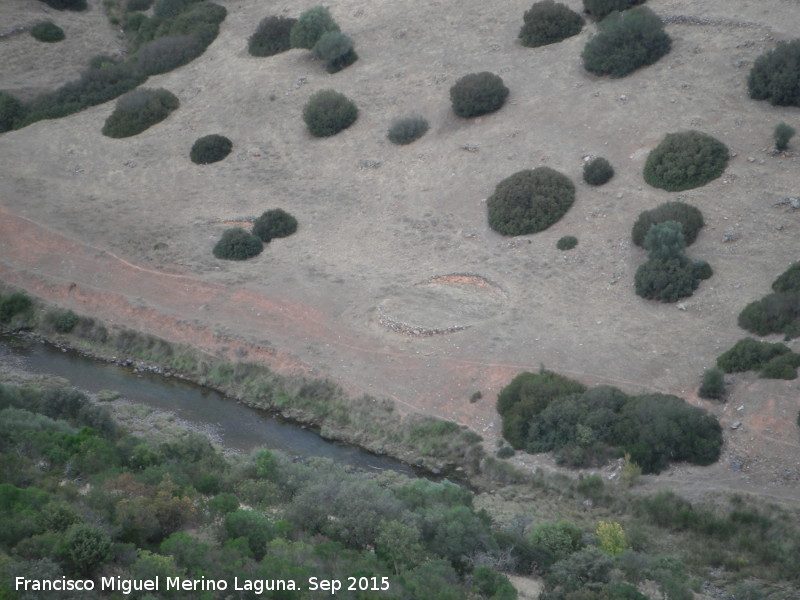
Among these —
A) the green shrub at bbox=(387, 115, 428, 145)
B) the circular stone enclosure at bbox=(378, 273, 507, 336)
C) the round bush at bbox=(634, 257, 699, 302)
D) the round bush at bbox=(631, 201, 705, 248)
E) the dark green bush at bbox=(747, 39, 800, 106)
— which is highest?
the dark green bush at bbox=(747, 39, 800, 106)

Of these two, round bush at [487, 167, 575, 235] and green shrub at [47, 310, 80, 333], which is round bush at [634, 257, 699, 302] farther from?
green shrub at [47, 310, 80, 333]

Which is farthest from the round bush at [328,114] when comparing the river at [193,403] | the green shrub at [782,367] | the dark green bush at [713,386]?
the green shrub at [782,367]

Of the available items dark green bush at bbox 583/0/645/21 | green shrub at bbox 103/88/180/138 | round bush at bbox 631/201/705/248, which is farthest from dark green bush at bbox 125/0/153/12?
round bush at bbox 631/201/705/248

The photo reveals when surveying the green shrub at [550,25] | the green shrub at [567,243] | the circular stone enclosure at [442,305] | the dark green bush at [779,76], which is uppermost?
the dark green bush at [779,76]

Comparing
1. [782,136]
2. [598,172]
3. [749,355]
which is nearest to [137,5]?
[598,172]

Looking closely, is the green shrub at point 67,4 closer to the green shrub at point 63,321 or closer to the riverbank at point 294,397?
the riverbank at point 294,397

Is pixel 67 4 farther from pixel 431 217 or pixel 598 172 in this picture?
pixel 598 172
